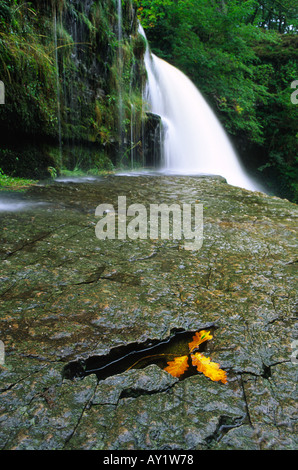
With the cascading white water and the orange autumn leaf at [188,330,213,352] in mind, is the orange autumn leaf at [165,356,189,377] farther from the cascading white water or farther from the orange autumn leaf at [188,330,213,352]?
the cascading white water

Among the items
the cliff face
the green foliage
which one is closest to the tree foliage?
the cliff face

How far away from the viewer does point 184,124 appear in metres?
9.24

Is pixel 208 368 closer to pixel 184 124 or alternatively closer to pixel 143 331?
pixel 143 331

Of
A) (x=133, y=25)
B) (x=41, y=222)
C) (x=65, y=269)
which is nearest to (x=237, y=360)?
(x=65, y=269)

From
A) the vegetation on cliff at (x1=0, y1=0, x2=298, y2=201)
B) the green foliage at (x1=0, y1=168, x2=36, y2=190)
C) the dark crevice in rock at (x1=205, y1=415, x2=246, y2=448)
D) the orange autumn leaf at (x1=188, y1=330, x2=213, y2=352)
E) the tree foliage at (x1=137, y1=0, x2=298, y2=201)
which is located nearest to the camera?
→ the dark crevice in rock at (x1=205, y1=415, x2=246, y2=448)

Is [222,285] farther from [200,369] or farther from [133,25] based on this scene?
[133,25]

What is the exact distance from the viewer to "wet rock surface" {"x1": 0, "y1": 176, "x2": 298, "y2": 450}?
846 mm

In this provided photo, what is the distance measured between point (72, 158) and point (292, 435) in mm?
5510

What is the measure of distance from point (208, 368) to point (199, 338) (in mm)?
170

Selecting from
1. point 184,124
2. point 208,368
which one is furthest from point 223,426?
point 184,124

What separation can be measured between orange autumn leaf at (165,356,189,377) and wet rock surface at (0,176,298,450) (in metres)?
0.06

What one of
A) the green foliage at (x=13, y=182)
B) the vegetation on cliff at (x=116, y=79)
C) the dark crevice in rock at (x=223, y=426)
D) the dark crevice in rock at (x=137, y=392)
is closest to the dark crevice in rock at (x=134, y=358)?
the dark crevice in rock at (x=137, y=392)

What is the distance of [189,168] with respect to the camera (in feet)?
28.9
